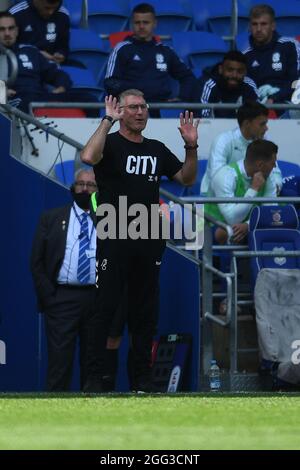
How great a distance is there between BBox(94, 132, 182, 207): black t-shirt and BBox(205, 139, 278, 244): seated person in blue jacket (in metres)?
2.39

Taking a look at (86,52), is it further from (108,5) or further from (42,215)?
(42,215)

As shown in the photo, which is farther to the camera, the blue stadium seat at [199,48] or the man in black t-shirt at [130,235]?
the blue stadium seat at [199,48]

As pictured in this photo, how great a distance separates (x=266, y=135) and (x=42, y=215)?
278 cm

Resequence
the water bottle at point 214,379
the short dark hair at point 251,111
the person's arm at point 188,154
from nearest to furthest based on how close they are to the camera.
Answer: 1. the person's arm at point 188,154
2. the water bottle at point 214,379
3. the short dark hair at point 251,111

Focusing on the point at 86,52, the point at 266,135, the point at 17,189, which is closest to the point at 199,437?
the point at 17,189

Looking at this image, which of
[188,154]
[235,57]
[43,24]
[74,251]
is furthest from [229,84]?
[188,154]

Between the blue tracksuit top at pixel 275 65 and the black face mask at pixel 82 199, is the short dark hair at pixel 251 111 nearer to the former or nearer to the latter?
the black face mask at pixel 82 199

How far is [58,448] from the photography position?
7.32m

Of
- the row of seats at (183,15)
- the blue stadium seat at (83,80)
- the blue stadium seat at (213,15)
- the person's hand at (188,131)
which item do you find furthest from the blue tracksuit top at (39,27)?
the person's hand at (188,131)

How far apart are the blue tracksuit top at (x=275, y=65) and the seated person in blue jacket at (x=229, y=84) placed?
448 mm

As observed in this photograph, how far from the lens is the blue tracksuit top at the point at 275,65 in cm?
1527

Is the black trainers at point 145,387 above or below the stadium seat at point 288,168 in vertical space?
below

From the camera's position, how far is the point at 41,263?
12344 millimetres

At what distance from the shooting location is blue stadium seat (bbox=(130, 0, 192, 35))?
54.3ft
